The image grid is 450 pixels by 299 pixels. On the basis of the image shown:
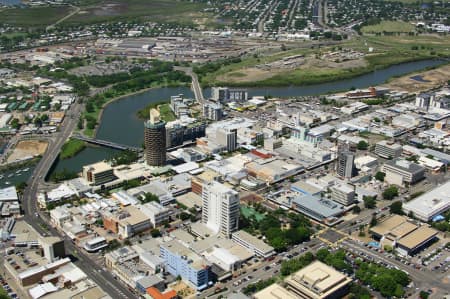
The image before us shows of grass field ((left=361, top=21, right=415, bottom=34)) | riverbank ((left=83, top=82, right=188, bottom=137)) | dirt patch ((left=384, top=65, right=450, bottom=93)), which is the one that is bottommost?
riverbank ((left=83, top=82, right=188, bottom=137))

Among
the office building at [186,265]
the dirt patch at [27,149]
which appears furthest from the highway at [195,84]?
the office building at [186,265]

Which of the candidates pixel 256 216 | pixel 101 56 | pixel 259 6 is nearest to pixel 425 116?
pixel 256 216

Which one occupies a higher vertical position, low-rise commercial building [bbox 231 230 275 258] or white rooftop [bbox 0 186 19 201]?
white rooftop [bbox 0 186 19 201]

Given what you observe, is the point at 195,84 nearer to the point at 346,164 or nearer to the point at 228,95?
the point at 228,95

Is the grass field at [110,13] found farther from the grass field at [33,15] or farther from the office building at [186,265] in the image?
the office building at [186,265]

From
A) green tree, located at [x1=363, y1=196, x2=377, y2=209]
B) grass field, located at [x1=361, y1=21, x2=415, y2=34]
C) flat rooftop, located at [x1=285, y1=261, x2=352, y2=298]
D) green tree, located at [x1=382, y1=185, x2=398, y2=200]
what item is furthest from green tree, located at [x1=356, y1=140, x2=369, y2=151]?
grass field, located at [x1=361, y1=21, x2=415, y2=34]

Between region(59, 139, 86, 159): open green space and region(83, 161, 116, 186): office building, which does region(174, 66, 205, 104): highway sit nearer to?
region(59, 139, 86, 159): open green space

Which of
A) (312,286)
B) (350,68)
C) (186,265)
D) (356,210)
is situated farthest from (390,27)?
(186,265)
